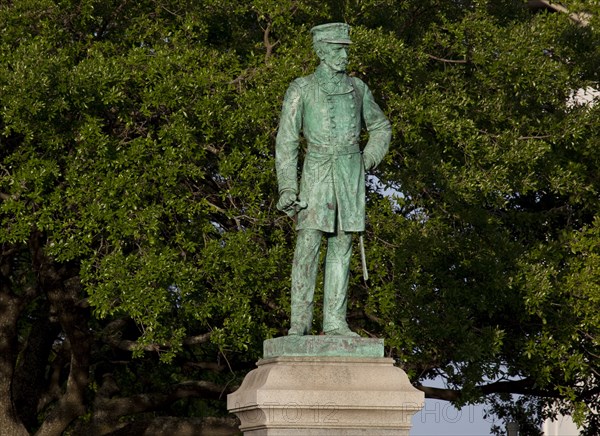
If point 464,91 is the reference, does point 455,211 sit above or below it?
below

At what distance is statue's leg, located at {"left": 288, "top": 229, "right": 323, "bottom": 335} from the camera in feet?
37.1

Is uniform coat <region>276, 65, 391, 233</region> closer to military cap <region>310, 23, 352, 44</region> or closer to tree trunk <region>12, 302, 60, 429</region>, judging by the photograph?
military cap <region>310, 23, 352, 44</region>

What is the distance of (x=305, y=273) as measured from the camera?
11.4 metres

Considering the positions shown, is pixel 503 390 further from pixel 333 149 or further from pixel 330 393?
pixel 330 393

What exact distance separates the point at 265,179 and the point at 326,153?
8158 mm

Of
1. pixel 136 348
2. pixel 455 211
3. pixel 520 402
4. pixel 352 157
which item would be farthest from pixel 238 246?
pixel 520 402

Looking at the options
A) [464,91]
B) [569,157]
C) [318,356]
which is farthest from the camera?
[569,157]

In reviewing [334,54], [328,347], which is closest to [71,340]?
[334,54]

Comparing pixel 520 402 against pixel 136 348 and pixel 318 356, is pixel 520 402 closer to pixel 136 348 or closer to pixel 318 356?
pixel 136 348

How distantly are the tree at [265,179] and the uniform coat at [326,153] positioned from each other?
750 cm

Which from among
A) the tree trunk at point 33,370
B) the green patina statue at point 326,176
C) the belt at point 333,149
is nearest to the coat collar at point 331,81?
the green patina statue at point 326,176

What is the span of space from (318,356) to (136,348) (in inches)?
346

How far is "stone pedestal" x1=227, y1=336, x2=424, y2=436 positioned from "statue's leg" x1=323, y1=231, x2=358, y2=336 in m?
0.40

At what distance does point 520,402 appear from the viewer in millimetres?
27203
